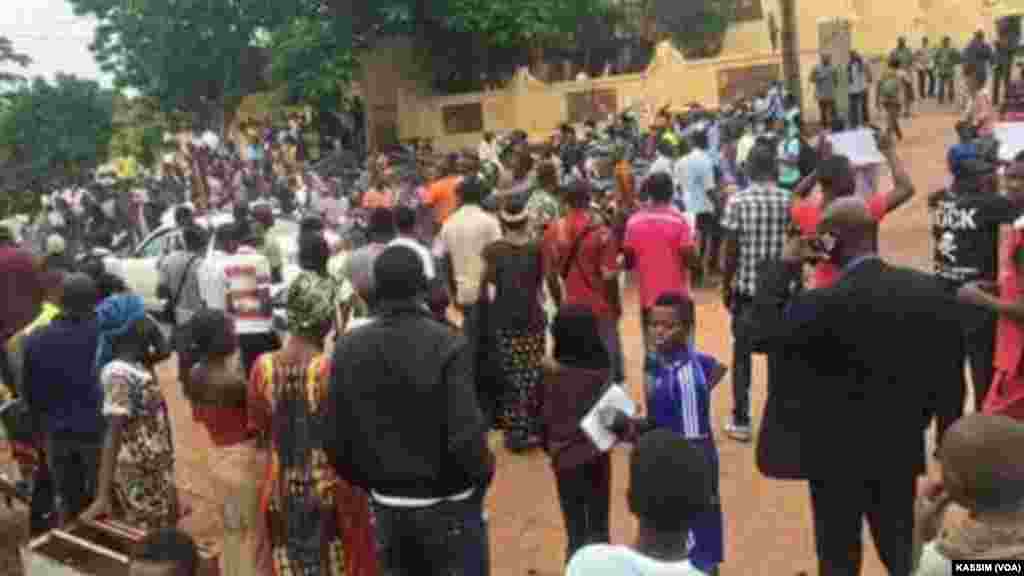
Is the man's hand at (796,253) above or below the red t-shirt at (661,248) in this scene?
above

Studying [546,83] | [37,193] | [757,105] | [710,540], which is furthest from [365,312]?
[546,83]

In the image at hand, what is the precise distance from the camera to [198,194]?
29078 mm

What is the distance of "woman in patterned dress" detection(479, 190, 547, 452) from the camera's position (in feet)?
24.9

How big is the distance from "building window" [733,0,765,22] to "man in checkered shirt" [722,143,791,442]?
28.6 metres

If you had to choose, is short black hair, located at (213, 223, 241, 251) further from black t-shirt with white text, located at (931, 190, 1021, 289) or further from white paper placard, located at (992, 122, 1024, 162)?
white paper placard, located at (992, 122, 1024, 162)

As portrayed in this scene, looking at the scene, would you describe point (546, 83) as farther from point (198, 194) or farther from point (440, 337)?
point (440, 337)

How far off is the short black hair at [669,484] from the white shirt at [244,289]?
5.02 metres

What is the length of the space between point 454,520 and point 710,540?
4.21ft

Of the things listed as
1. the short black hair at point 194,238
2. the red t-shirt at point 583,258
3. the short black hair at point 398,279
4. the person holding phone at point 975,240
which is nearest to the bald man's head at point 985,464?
the short black hair at point 398,279

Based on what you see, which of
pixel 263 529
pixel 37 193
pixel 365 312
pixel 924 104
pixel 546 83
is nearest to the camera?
pixel 263 529

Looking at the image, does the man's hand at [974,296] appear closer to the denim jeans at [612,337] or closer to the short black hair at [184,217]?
the denim jeans at [612,337]

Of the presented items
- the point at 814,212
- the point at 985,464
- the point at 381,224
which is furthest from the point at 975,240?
the point at 985,464

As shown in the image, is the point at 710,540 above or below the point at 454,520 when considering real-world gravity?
below

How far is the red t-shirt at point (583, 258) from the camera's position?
7.84m
